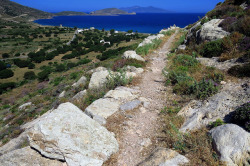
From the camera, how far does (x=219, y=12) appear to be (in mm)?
21188

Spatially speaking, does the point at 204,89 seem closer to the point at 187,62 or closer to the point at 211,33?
the point at 187,62

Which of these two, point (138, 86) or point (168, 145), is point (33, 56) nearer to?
point (138, 86)

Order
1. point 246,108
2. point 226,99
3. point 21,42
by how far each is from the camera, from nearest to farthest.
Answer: point 246,108, point 226,99, point 21,42

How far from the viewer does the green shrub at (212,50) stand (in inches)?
495

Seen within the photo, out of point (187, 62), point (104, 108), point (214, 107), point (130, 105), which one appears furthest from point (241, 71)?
point (104, 108)

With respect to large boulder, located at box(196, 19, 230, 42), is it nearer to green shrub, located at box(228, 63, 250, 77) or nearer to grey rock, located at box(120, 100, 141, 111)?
green shrub, located at box(228, 63, 250, 77)

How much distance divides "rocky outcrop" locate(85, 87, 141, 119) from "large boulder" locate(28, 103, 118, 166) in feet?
5.45

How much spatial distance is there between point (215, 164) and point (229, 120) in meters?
1.99

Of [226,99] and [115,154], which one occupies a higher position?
[226,99]

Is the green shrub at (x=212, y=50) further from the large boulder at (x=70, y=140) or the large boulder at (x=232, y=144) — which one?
the large boulder at (x=70, y=140)

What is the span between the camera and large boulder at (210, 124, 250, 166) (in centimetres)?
404

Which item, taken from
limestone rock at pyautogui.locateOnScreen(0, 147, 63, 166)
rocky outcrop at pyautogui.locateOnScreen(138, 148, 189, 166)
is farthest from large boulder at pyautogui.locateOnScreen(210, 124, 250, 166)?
limestone rock at pyautogui.locateOnScreen(0, 147, 63, 166)

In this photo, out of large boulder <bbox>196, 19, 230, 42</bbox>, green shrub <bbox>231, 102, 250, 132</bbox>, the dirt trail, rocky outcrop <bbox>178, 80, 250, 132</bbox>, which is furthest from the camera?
large boulder <bbox>196, 19, 230, 42</bbox>

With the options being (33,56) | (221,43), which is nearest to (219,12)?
(221,43)
